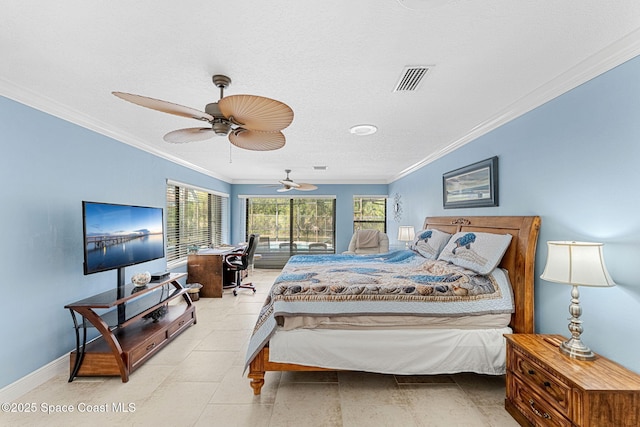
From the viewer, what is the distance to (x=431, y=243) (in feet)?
11.7

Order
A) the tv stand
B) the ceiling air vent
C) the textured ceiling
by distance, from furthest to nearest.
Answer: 1. the tv stand
2. the ceiling air vent
3. the textured ceiling

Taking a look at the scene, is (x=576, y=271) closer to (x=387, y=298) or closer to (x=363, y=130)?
(x=387, y=298)

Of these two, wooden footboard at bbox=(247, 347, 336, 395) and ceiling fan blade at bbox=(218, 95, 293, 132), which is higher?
ceiling fan blade at bbox=(218, 95, 293, 132)

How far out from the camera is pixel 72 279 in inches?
103

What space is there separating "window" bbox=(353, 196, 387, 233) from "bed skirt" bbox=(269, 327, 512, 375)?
5.10 meters

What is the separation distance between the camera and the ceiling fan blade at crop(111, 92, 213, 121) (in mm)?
1439

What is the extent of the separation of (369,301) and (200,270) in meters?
3.59

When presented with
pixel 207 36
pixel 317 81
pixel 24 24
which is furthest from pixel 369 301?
pixel 24 24

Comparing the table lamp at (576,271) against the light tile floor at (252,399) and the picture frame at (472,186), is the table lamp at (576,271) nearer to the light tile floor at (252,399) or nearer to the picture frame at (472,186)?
the light tile floor at (252,399)

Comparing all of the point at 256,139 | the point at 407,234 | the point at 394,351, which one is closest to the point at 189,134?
the point at 256,139

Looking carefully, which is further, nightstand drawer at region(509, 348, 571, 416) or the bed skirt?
the bed skirt

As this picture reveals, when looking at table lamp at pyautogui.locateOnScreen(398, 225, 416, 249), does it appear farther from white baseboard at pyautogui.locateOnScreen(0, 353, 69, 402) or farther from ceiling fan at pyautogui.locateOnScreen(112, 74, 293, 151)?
white baseboard at pyautogui.locateOnScreen(0, 353, 69, 402)

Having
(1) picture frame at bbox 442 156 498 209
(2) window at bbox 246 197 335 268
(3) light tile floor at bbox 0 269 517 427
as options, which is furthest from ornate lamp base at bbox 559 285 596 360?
(2) window at bbox 246 197 335 268

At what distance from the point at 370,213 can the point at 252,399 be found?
569cm
